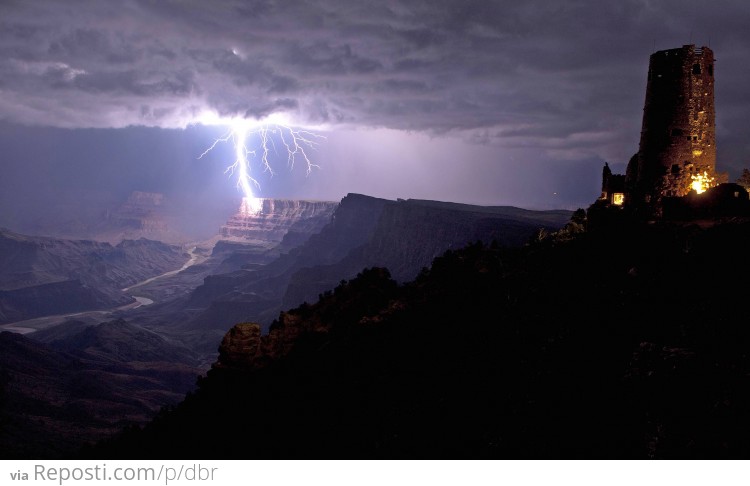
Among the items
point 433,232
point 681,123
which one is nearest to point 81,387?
point 433,232

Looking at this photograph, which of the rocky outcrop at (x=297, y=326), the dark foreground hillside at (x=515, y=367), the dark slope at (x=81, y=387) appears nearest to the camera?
the dark foreground hillside at (x=515, y=367)

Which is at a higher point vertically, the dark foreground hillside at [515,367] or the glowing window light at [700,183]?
the glowing window light at [700,183]

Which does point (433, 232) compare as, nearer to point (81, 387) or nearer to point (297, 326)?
point (81, 387)

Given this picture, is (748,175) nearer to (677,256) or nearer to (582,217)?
(582,217)

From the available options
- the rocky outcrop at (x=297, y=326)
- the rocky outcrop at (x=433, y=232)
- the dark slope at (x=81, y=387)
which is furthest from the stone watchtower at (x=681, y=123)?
the rocky outcrop at (x=433, y=232)

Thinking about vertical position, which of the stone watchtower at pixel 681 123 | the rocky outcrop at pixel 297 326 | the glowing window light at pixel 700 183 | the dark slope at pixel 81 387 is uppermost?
the stone watchtower at pixel 681 123

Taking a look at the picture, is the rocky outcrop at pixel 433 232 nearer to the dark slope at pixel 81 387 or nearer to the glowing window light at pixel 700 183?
the dark slope at pixel 81 387

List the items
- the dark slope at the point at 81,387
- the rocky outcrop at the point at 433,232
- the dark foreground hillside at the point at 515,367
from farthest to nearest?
the rocky outcrop at the point at 433,232 < the dark slope at the point at 81,387 < the dark foreground hillside at the point at 515,367
